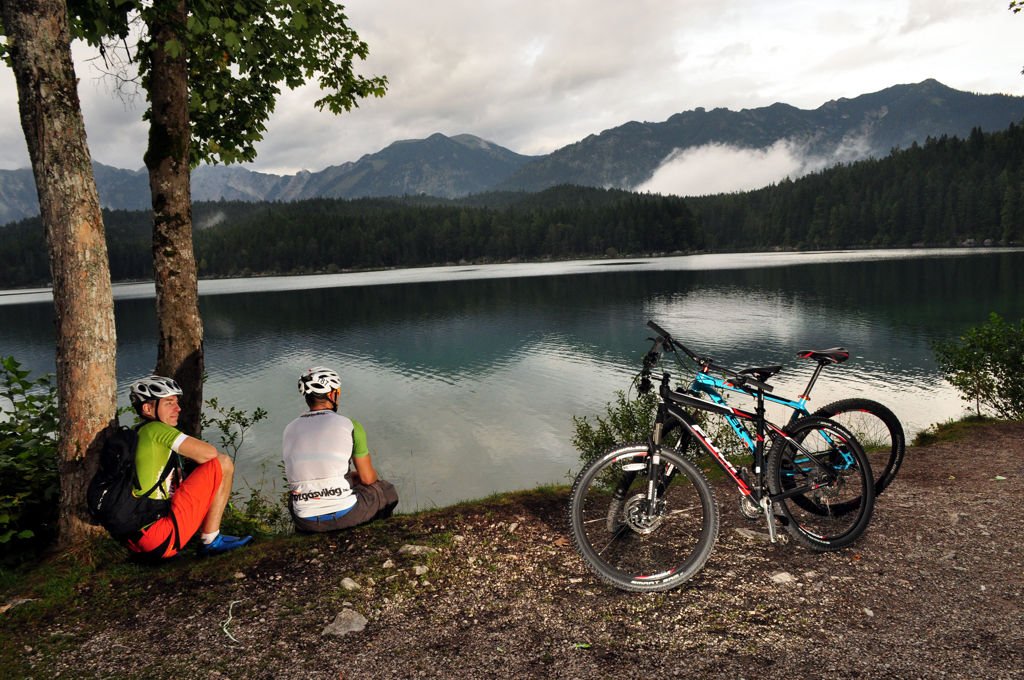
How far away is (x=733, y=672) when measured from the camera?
4.01 metres

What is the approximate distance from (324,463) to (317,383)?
0.86 m

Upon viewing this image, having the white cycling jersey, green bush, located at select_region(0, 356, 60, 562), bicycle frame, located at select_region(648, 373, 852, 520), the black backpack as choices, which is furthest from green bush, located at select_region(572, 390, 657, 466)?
the black backpack

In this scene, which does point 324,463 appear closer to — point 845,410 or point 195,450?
point 195,450

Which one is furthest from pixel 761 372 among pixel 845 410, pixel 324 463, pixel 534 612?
pixel 324 463

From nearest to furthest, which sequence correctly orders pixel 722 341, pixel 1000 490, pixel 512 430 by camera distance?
pixel 1000 490 < pixel 512 430 < pixel 722 341

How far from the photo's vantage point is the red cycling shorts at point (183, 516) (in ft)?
17.9

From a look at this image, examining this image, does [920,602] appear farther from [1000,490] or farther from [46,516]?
[46,516]

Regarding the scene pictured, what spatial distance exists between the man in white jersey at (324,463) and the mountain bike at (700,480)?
8.15 ft

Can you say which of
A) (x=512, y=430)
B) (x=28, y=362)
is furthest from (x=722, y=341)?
(x=28, y=362)

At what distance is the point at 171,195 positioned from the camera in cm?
787

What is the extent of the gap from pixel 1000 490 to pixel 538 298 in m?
77.8

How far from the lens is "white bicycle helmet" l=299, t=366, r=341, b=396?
605 cm

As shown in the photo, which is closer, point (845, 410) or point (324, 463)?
point (324, 463)

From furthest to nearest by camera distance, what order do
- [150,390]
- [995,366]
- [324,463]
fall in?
[995,366], [324,463], [150,390]
